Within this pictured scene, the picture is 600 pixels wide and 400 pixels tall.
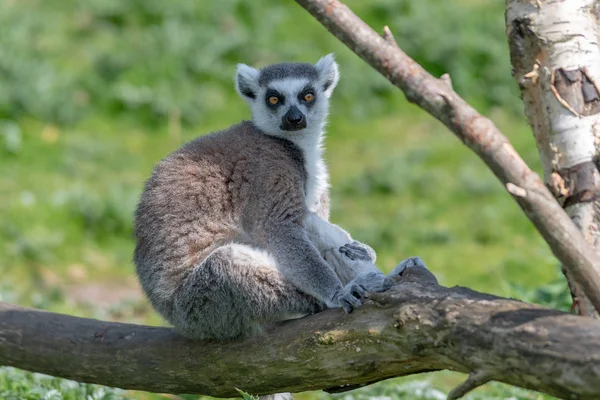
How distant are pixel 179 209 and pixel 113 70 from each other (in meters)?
6.79

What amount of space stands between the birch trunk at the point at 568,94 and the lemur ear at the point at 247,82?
6.72 ft

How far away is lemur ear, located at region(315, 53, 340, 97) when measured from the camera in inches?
203

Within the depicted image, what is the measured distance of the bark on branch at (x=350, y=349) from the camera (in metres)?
2.76

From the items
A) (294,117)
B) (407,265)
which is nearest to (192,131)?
(294,117)

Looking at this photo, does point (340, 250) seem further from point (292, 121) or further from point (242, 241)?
point (292, 121)

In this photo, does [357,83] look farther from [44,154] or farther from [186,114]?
[44,154]

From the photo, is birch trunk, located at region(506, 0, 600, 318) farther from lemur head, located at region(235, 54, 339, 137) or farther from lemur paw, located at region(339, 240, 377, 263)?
lemur head, located at region(235, 54, 339, 137)

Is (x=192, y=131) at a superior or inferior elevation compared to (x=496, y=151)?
superior

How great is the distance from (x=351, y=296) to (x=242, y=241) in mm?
785

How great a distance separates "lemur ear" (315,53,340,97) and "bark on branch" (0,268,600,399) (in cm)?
183

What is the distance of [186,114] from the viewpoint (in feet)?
33.2

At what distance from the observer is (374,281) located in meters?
3.64

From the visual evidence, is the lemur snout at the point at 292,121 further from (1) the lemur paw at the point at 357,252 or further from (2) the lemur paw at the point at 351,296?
(2) the lemur paw at the point at 351,296

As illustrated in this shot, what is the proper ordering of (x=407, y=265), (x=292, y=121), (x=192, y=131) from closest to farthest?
(x=407, y=265) → (x=292, y=121) → (x=192, y=131)
